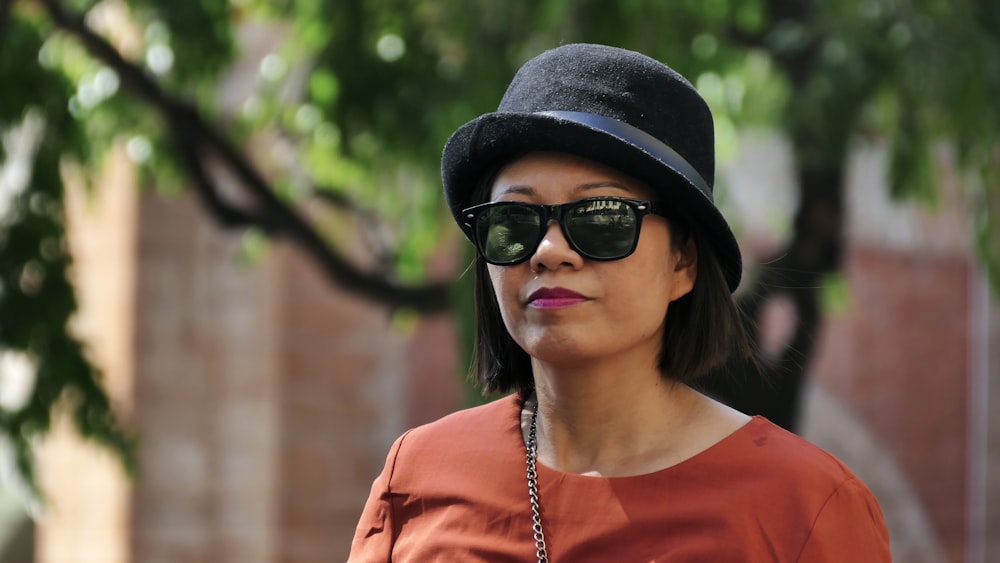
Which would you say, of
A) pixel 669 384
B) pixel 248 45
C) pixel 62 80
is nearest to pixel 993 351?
pixel 248 45

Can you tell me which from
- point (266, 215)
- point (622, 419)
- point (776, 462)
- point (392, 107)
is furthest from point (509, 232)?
point (266, 215)

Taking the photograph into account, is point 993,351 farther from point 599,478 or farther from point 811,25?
point 599,478

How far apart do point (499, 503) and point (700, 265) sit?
0.38 m

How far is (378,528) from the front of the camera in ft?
6.57

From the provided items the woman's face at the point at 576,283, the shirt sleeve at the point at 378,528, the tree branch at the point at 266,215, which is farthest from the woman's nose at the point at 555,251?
the tree branch at the point at 266,215

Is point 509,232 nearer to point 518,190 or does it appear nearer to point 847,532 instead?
point 518,190

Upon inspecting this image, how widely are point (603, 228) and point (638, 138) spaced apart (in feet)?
0.36

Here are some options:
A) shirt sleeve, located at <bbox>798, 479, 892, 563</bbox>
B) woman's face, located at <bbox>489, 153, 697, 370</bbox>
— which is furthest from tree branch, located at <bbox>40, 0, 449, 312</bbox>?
shirt sleeve, located at <bbox>798, 479, 892, 563</bbox>

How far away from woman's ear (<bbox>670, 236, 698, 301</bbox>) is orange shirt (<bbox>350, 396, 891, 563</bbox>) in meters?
0.19

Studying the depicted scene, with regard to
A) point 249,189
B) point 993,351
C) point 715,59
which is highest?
point 715,59

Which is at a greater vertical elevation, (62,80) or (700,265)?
(62,80)

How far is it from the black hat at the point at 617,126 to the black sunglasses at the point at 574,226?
1.8 inches

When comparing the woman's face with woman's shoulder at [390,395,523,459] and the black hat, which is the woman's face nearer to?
the black hat

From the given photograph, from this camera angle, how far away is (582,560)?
5.96ft
